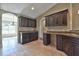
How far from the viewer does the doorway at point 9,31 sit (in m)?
2.78

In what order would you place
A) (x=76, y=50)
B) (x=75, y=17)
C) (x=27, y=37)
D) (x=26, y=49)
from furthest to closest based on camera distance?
(x=27, y=37)
(x=26, y=49)
(x=75, y=17)
(x=76, y=50)

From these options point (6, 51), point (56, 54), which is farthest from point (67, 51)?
point (6, 51)

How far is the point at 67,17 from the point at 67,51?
0.83 m

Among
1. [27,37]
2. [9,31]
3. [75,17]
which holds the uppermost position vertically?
[75,17]

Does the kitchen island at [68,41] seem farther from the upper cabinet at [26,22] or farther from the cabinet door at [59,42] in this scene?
the upper cabinet at [26,22]

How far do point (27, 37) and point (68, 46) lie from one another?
1050 millimetres

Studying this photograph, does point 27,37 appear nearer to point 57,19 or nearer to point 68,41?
point 57,19

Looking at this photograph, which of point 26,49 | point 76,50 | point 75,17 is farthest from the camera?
point 26,49

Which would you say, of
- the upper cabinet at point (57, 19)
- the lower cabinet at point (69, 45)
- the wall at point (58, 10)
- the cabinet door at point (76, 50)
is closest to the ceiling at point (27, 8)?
the wall at point (58, 10)

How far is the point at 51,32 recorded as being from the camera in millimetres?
2883

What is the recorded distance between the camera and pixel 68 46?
114 inches

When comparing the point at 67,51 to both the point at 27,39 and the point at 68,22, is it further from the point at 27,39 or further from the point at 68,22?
the point at 27,39

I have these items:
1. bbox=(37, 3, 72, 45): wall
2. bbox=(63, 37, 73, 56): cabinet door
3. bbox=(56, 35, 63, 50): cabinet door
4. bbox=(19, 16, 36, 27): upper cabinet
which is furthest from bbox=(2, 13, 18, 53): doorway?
bbox=(63, 37, 73, 56): cabinet door

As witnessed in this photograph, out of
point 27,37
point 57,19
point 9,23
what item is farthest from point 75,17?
point 9,23
